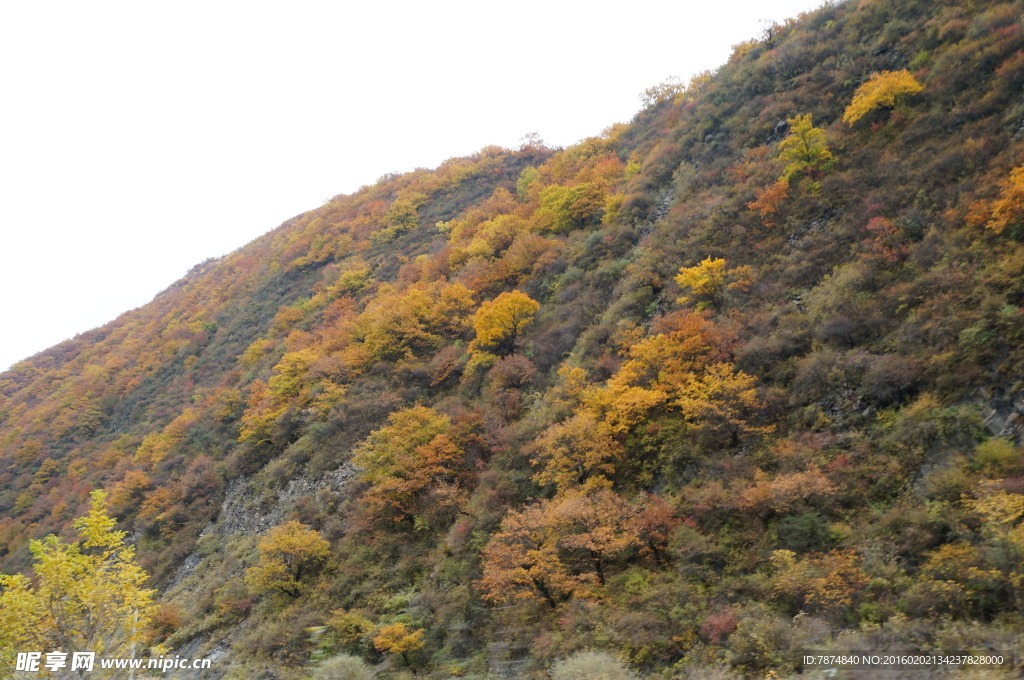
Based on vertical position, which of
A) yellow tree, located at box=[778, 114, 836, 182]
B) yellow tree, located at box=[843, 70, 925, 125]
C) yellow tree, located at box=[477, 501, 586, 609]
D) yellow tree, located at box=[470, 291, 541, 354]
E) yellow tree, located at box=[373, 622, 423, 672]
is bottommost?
yellow tree, located at box=[373, 622, 423, 672]

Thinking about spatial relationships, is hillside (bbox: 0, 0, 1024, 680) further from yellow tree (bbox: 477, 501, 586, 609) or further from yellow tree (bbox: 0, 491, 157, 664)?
yellow tree (bbox: 0, 491, 157, 664)

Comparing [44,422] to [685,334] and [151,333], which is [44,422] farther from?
[685,334]

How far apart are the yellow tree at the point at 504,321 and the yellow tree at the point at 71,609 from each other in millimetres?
18225

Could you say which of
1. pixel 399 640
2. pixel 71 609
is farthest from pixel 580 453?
pixel 71 609

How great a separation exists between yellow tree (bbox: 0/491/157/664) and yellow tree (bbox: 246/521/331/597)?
8.93m

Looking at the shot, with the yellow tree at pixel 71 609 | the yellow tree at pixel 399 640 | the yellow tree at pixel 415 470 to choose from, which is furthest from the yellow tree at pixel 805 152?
the yellow tree at pixel 71 609

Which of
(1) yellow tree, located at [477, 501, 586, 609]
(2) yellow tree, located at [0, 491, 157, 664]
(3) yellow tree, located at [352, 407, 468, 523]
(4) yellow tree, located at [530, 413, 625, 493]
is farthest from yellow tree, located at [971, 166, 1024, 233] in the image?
(2) yellow tree, located at [0, 491, 157, 664]

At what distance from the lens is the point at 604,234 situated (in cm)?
2942

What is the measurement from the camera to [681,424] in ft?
49.9

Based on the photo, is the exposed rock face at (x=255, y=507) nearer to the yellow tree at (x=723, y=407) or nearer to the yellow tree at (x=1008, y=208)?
the yellow tree at (x=723, y=407)

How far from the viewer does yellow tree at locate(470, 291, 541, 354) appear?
86.0 ft

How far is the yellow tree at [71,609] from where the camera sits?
8758 mm

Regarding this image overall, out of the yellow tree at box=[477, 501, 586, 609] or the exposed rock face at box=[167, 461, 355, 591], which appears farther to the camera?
the exposed rock face at box=[167, 461, 355, 591]

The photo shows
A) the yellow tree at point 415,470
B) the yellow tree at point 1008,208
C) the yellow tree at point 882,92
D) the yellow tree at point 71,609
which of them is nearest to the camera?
the yellow tree at point 71,609
